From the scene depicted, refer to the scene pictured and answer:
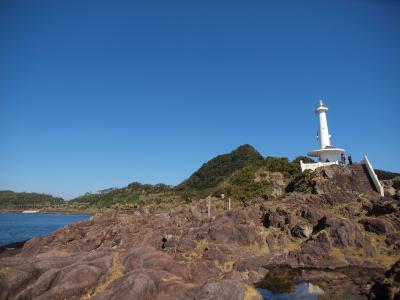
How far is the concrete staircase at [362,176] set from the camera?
4634 centimetres

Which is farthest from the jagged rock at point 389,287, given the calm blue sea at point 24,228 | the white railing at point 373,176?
the calm blue sea at point 24,228

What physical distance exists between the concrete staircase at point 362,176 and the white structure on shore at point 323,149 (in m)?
4.82

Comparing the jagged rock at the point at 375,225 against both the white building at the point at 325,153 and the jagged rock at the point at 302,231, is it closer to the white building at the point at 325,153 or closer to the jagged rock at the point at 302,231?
the jagged rock at the point at 302,231

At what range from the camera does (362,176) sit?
48.0 m

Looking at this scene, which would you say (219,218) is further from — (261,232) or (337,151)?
(337,151)

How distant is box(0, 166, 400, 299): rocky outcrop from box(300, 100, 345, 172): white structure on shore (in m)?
6.20

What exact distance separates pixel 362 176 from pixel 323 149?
11214mm

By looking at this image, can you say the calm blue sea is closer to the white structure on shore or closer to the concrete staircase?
the white structure on shore

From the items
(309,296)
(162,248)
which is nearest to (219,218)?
(162,248)

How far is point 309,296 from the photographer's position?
2133 centimetres

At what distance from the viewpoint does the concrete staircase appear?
4634cm

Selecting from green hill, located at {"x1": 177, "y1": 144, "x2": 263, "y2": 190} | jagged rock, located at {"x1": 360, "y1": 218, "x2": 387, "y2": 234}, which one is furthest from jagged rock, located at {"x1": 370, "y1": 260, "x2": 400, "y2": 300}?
green hill, located at {"x1": 177, "y1": 144, "x2": 263, "y2": 190}

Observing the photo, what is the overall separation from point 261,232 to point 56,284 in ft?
73.7

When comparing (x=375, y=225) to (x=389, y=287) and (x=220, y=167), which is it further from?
(x=220, y=167)
